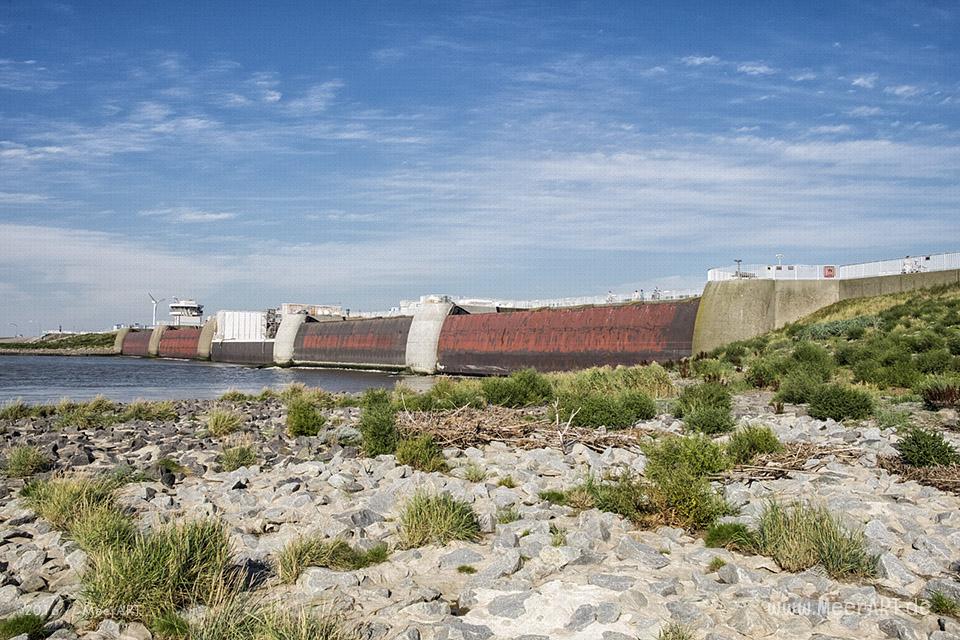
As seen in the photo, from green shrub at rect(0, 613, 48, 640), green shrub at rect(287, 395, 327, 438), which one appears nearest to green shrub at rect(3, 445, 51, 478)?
green shrub at rect(287, 395, 327, 438)

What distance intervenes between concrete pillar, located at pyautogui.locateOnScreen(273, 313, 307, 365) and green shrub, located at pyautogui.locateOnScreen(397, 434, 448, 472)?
185 ft

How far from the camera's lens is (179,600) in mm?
5090

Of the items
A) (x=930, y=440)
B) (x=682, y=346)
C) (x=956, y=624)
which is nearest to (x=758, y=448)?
(x=930, y=440)

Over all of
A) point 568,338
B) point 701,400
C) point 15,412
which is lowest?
point 15,412

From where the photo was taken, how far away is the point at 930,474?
318 inches

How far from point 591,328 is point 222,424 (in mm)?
23352

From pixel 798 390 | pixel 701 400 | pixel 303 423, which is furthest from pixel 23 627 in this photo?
pixel 798 390

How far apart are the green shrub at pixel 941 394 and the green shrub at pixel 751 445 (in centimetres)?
577

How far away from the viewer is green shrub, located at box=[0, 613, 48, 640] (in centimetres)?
459

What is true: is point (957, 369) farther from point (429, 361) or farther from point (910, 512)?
point (429, 361)

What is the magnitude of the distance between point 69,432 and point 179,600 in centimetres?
1162

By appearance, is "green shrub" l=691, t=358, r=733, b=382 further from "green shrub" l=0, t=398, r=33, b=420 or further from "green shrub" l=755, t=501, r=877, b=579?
"green shrub" l=0, t=398, r=33, b=420

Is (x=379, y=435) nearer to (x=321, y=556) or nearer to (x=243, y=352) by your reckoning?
(x=321, y=556)

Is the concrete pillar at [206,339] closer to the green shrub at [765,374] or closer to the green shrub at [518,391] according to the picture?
the green shrub at [518,391]
